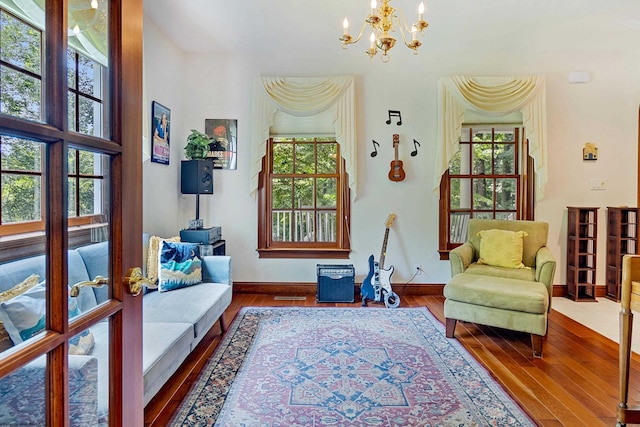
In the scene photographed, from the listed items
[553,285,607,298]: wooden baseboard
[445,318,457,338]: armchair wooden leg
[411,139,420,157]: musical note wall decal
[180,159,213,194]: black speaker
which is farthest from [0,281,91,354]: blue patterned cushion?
[553,285,607,298]: wooden baseboard

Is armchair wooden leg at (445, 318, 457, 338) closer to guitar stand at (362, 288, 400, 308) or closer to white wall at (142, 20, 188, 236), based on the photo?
guitar stand at (362, 288, 400, 308)

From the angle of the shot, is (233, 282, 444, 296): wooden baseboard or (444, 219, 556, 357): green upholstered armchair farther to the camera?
(233, 282, 444, 296): wooden baseboard

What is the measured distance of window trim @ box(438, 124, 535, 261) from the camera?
4039 mm

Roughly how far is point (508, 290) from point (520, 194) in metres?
1.96

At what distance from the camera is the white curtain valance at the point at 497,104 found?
12.7 ft

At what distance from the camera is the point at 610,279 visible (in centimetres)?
395

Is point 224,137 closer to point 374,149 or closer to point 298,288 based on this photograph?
point 374,149

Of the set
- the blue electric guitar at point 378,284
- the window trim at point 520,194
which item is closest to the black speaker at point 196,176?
the blue electric guitar at point 378,284

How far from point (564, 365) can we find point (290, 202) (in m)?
2.94

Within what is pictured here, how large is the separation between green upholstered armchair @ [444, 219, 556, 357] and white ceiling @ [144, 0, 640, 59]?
195cm

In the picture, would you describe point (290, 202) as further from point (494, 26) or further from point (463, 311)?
point (494, 26)

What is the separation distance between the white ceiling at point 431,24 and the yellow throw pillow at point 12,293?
2992 millimetres

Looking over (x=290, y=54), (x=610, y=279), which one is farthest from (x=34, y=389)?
(x=610, y=279)

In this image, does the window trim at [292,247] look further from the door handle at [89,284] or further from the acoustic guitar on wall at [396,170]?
the door handle at [89,284]
